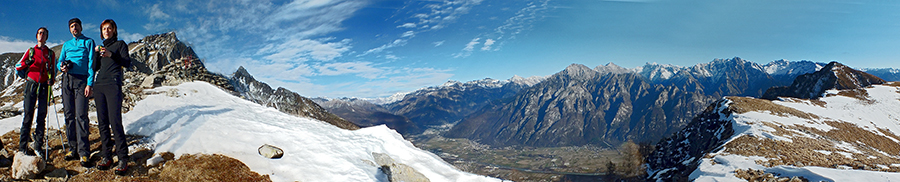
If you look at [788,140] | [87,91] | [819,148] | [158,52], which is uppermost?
[158,52]

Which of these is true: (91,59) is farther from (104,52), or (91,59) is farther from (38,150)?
(38,150)

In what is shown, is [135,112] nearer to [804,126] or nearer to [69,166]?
[69,166]

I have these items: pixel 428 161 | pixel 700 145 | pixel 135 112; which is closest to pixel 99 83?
pixel 135 112

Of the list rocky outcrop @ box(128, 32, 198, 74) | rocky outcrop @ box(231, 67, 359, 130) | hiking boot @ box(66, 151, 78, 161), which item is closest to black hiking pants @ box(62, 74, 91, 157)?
hiking boot @ box(66, 151, 78, 161)

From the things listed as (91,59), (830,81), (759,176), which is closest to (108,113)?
(91,59)

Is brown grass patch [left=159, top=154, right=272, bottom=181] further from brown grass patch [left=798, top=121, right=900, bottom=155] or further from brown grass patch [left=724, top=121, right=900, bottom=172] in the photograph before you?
brown grass patch [left=798, top=121, right=900, bottom=155]

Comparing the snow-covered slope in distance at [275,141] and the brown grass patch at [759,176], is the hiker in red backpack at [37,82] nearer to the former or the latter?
the snow-covered slope in distance at [275,141]
